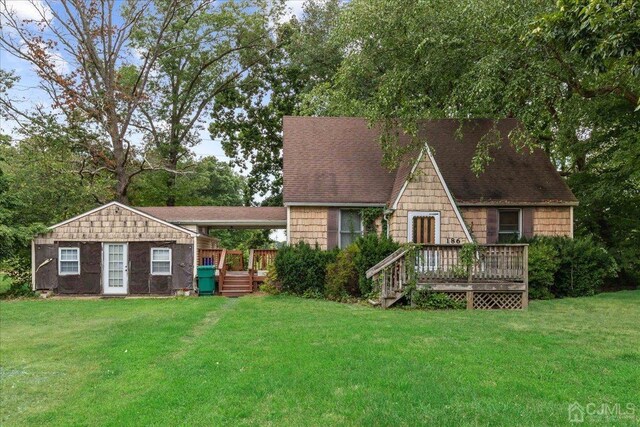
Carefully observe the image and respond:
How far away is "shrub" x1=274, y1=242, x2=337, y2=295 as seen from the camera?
1414cm

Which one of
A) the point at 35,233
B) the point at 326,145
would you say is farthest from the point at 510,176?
the point at 35,233

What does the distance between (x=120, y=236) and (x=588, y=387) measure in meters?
15.2

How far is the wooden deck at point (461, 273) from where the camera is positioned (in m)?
11.6

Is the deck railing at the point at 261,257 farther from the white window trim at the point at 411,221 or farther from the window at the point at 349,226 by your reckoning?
the white window trim at the point at 411,221

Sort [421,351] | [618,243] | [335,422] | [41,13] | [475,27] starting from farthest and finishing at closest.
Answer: [41,13] → [618,243] → [475,27] → [421,351] → [335,422]

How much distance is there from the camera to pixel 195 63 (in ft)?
96.9

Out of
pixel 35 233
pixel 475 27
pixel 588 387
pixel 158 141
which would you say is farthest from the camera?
pixel 158 141

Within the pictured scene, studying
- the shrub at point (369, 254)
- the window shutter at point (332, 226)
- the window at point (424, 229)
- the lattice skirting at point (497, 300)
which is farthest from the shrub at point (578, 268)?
the window shutter at point (332, 226)

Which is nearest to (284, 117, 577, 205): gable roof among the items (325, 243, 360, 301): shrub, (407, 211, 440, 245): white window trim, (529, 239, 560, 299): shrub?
(407, 211, 440, 245): white window trim

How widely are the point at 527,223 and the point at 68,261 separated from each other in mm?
16589

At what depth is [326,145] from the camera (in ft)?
57.3

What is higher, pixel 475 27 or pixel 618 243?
pixel 475 27

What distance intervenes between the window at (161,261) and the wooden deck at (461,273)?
8190 millimetres

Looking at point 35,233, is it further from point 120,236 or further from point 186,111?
point 186,111
